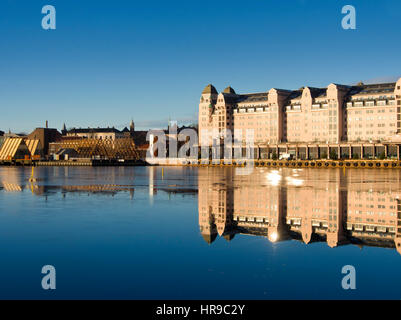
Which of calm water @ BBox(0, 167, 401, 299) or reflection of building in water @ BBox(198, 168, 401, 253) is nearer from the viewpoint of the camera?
calm water @ BBox(0, 167, 401, 299)

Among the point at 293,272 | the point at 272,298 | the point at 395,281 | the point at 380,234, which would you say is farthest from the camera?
the point at 380,234

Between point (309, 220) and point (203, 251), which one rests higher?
point (309, 220)

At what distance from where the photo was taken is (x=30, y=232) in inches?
934

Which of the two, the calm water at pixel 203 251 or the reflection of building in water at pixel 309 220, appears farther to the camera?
the reflection of building in water at pixel 309 220

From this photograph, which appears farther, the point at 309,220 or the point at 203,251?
the point at 309,220

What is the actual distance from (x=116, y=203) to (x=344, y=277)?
26.2 m

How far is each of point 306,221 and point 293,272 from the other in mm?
11100

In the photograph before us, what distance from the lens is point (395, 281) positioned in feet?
48.2

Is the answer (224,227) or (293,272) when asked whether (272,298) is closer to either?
(293,272)

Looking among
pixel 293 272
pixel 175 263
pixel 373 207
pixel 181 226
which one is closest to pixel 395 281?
pixel 293 272

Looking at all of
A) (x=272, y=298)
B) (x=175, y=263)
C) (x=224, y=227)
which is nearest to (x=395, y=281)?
(x=272, y=298)

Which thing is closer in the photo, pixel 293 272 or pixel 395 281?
pixel 395 281
